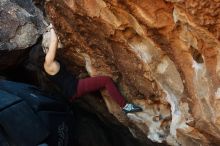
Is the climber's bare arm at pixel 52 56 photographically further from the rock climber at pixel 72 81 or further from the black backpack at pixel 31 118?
the black backpack at pixel 31 118

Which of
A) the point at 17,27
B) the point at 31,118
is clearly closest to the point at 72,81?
the point at 31,118

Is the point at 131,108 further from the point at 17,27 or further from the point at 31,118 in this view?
the point at 17,27

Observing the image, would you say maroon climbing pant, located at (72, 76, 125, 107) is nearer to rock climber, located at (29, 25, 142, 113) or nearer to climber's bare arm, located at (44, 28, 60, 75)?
rock climber, located at (29, 25, 142, 113)

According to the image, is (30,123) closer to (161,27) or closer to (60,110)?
(60,110)

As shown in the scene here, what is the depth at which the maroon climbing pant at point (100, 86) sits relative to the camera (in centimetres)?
260

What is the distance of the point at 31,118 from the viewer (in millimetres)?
2229

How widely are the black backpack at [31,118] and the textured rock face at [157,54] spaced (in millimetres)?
350

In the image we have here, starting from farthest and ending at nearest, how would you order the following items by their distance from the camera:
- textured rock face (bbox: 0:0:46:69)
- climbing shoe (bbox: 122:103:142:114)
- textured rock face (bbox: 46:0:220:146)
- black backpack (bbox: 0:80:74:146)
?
textured rock face (bbox: 0:0:46:69) → climbing shoe (bbox: 122:103:142:114) → black backpack (bbox: 0:80:74:146) → textured rock face (bbox: 46:0:220:146)

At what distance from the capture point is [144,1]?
6.29ft

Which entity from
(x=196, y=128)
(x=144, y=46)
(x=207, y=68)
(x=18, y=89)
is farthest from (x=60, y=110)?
(x=207, y=68)

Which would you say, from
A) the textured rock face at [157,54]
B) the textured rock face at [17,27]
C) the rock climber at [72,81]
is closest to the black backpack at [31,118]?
the rock climber at [72,81]

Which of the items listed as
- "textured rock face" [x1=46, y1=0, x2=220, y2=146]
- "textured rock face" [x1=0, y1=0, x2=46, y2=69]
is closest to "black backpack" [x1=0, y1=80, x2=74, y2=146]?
"textured rock face" [x1=46, y1=0, x2=220, y2=146]

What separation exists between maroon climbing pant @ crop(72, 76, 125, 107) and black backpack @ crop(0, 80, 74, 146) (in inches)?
6.0

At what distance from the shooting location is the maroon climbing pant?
8.52ft
